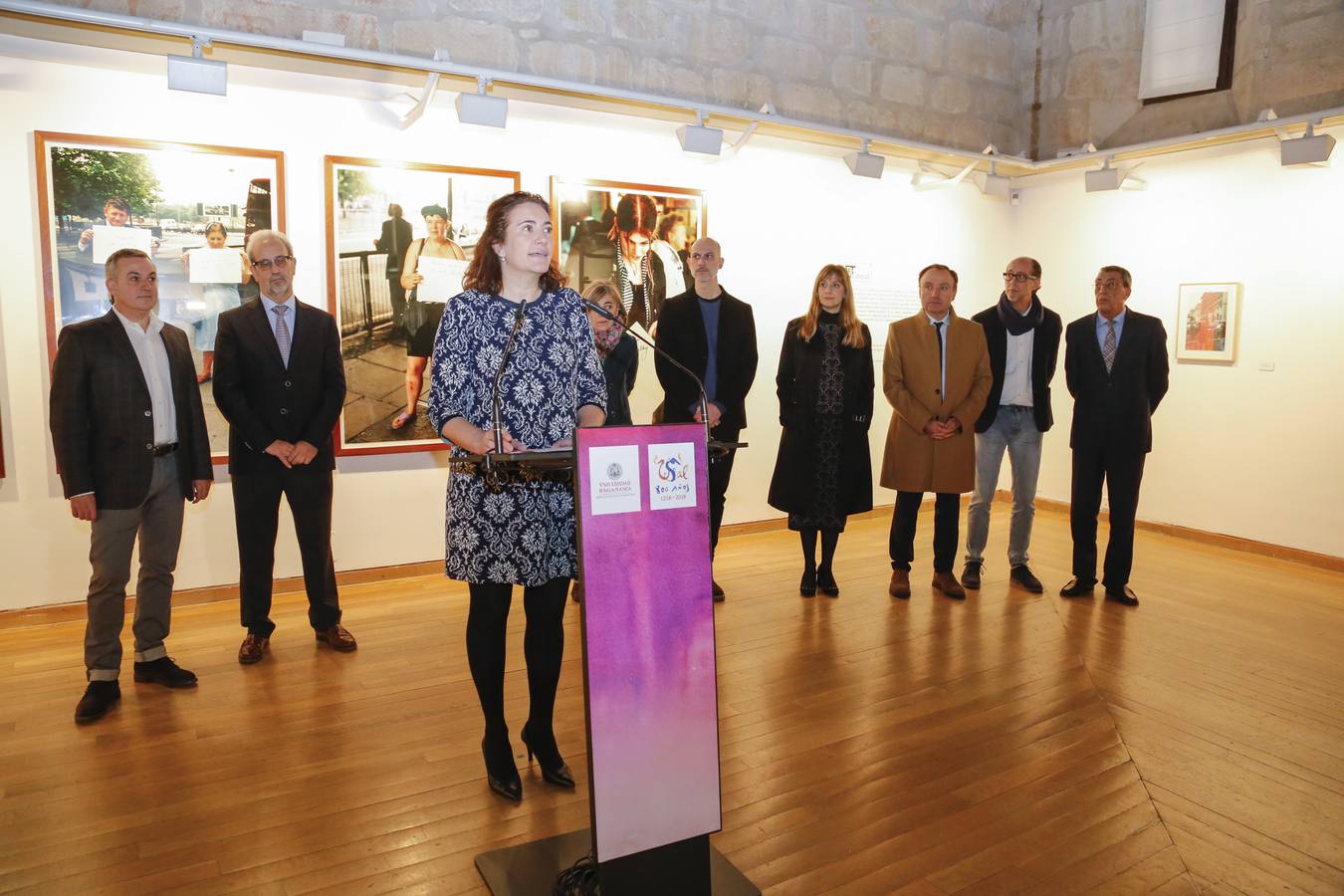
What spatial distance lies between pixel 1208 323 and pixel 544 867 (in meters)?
6.37

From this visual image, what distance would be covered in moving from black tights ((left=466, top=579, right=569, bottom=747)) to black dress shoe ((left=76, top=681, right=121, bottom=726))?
68.4 inches

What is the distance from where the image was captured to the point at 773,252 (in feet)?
22.2

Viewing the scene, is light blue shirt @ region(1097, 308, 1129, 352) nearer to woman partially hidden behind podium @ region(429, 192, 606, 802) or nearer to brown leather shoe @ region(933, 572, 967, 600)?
brown leather shoe @ region(933, 572, 967, 600)

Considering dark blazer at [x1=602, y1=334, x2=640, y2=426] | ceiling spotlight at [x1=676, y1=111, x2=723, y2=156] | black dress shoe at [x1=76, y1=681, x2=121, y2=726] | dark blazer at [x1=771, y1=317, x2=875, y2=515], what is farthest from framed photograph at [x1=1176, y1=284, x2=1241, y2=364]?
black dress shoe at [x1=76, y1=681, x2=121, y2=726]

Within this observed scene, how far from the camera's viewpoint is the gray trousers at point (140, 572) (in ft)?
11.7

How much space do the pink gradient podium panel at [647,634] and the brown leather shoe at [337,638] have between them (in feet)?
8.55

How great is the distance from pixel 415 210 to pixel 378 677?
9.05 feet

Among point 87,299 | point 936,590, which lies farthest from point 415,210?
point 936,590

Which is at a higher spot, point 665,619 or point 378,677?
point 665,619

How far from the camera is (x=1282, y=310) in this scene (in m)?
6.27

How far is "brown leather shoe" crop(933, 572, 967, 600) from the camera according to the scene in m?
5.21

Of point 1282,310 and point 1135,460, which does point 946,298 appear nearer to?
point 1135,460

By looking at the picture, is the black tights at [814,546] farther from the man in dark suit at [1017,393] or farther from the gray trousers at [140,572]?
the gray trousers at [140,572]

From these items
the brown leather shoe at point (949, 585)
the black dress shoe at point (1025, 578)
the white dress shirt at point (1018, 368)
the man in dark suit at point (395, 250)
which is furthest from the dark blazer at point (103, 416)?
the black dress shoe at point (1025, 578)
